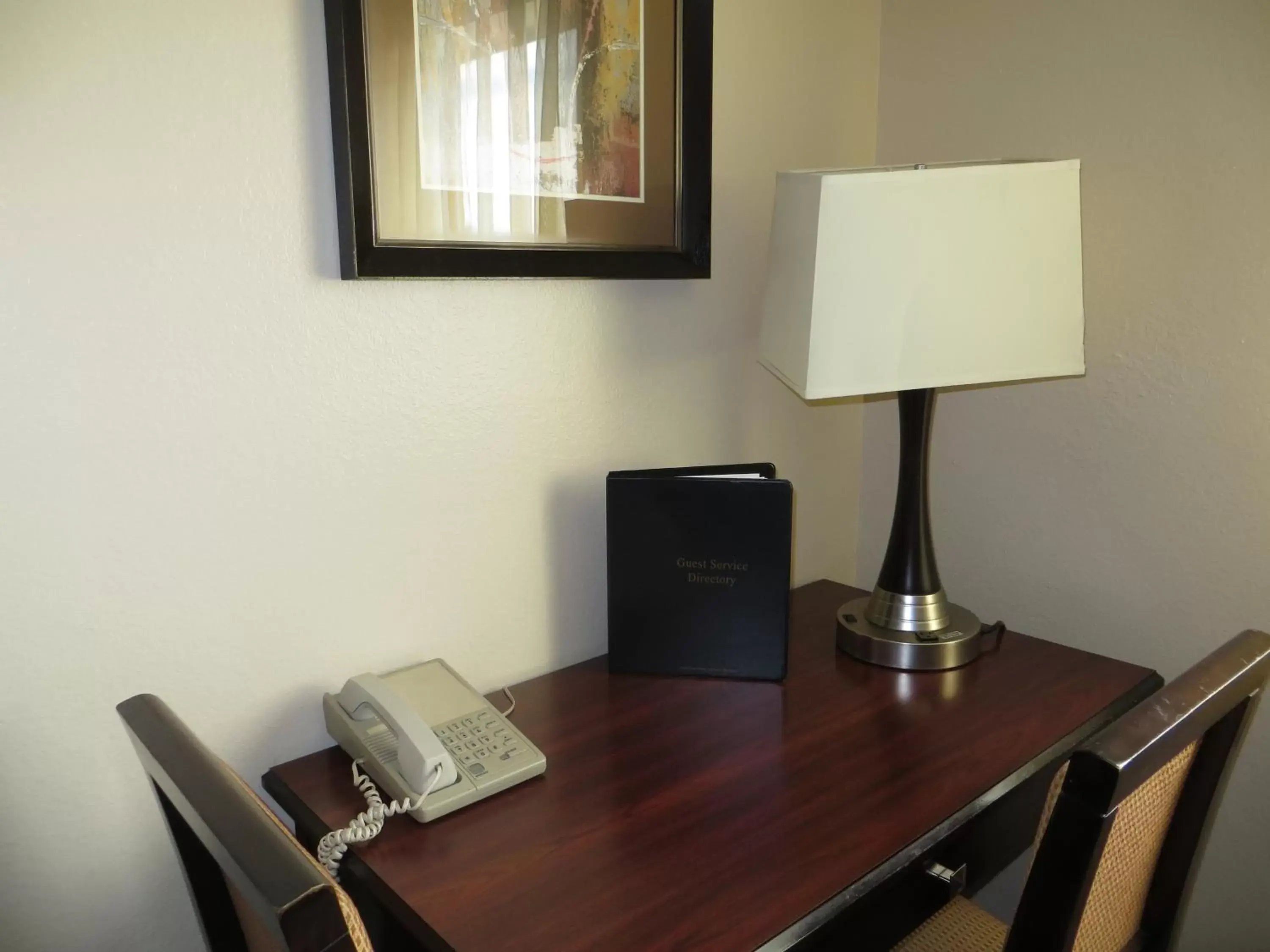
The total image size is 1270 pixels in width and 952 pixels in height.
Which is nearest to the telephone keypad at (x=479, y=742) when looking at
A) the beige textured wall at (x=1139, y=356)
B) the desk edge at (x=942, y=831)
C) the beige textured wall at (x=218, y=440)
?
the beige textured wall at (x=218, y=440)

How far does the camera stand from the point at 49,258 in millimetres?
865

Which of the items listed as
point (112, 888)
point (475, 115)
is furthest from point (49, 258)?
point (112, 888)

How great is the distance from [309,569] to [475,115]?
22.9 inches

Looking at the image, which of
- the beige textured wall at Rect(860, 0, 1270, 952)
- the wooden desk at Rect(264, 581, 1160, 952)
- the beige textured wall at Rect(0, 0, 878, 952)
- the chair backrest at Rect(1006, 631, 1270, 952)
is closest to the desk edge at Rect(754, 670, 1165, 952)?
the wooden desk at Rect(264, 581, 1160, 952)

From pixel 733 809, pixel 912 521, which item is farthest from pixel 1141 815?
pixel 912 521

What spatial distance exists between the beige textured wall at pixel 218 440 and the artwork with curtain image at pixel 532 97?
0.12 meters

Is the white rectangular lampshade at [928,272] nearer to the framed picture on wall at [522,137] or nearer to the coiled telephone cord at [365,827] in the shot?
the framed picture on wall at [522,137]

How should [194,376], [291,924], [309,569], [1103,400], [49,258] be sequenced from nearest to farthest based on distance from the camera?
[291,924] → [49,258] → [194,376] → [309,569] → [1103,400]

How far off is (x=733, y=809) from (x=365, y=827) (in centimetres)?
38

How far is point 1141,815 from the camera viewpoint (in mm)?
840

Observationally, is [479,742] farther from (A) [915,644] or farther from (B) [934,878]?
(A) [915,644]

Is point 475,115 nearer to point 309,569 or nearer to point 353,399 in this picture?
point 353,399

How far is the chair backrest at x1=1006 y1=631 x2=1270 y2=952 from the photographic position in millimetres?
713

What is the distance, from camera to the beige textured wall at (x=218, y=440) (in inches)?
34.6
